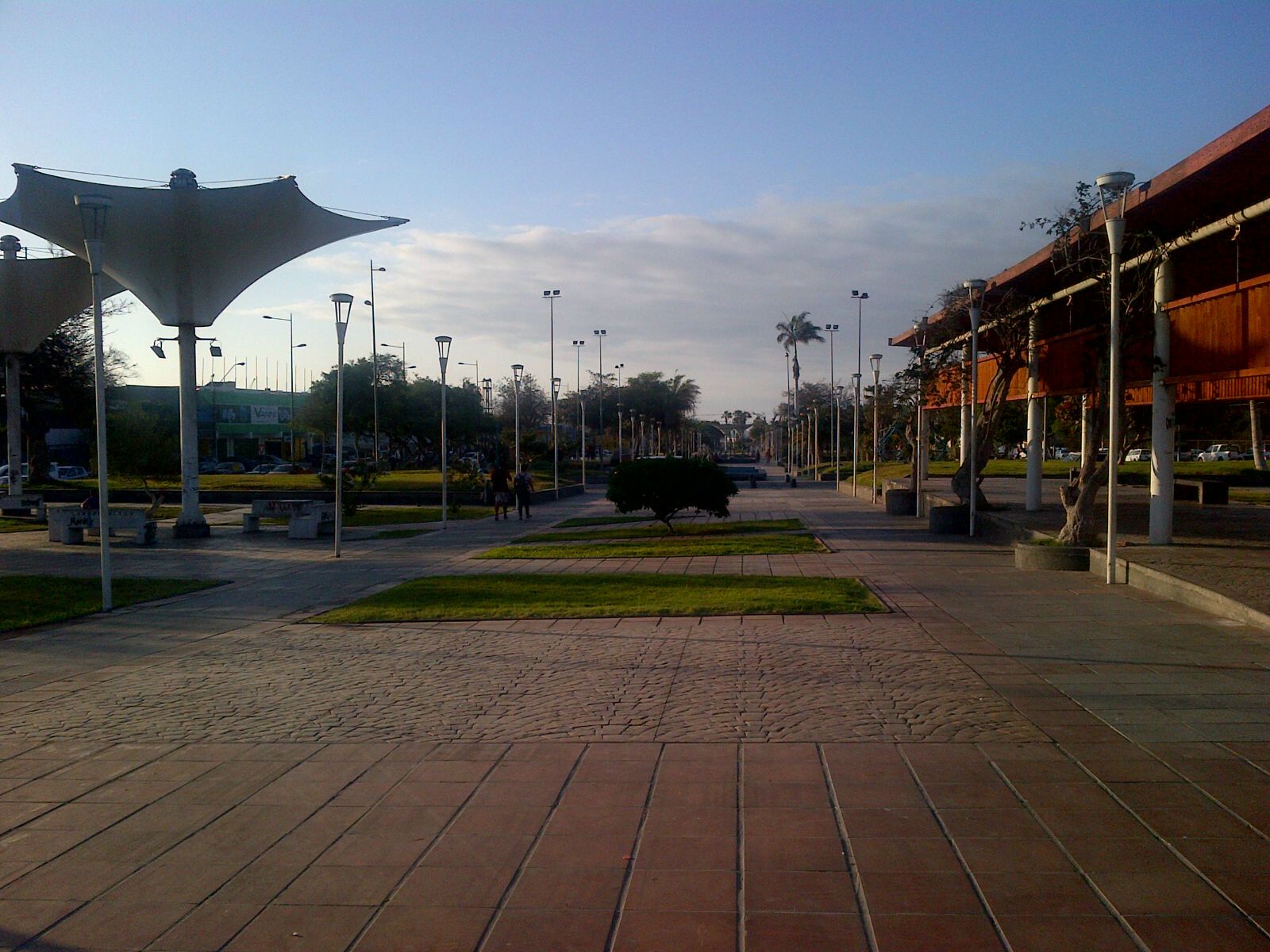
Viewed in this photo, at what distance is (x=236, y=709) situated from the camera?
767 cm

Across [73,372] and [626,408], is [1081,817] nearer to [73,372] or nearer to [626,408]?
[73,372]

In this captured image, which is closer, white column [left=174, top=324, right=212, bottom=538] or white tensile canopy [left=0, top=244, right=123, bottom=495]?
white column [left=174, top=324, right=212, bottom=538]

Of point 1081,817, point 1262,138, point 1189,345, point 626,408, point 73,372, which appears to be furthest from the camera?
point 626,408

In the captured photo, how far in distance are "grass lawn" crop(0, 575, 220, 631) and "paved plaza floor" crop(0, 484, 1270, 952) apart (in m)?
1.61

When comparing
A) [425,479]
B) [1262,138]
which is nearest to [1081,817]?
[1262,138]

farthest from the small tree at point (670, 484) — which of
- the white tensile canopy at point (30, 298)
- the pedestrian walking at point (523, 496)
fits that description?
the white tensile canopy at point (30, 298)

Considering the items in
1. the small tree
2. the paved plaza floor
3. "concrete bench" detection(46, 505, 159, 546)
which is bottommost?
the paved plaza floor

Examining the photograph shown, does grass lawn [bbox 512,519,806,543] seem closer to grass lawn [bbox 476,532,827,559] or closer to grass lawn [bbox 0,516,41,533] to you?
grass lawn [bbox 476,532,827,559]

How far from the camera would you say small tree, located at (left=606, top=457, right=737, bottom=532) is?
69.0 ft

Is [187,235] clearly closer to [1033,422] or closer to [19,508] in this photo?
[19,508]

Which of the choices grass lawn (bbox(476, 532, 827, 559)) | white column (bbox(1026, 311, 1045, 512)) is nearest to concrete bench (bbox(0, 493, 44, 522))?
grass lawn (bbox(476, 532, 827, 559))

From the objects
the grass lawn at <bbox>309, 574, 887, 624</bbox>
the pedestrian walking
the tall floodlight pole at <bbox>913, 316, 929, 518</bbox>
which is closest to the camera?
the grass lawn at <bbox>309, 574, 887, 624</bbox>

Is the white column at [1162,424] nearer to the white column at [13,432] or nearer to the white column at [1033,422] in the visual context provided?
the white column at [1033,422]

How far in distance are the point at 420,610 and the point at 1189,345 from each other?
447 inches
